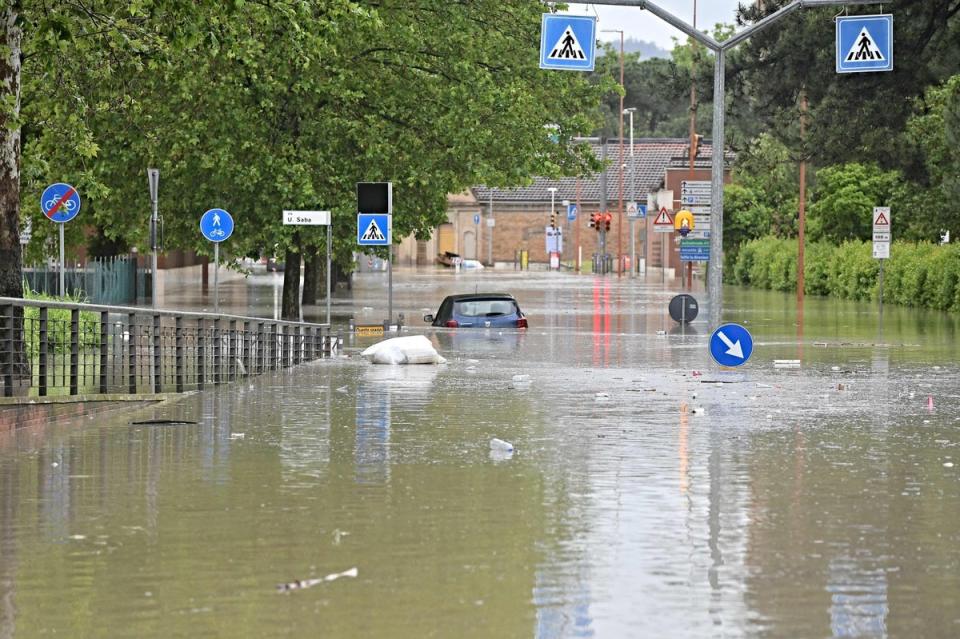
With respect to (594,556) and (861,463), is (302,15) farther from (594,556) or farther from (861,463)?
(594,556)

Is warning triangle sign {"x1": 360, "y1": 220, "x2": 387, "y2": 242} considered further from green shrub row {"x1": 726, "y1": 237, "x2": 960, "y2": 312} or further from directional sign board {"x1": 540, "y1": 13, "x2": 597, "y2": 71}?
green shrub row {"x1": 726, "y1": 237, "x2": 960, "y2": 312}

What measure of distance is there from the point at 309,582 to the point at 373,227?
30126mm

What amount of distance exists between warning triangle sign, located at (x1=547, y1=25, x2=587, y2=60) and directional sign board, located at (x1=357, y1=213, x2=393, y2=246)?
9.21 meters

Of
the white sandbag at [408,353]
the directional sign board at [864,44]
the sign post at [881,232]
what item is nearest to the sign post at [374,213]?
the white sandbag at [408,353]

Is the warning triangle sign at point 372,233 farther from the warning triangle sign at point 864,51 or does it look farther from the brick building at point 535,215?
the brick building at point 535,215

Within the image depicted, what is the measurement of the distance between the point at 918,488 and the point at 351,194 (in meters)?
33.1

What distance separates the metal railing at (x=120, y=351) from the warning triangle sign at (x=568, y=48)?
6.35m

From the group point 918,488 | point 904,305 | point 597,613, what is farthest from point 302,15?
point 904,305

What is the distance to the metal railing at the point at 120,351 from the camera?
19.7 m

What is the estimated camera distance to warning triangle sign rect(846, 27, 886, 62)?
1219 inches

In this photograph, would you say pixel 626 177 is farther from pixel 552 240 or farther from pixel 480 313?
pixel 480 313

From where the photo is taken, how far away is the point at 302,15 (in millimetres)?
22938

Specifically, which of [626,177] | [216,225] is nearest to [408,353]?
[216,225]

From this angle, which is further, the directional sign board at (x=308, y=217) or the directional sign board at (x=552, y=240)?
the directional sign board at (x=552, y=240)
